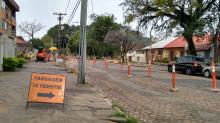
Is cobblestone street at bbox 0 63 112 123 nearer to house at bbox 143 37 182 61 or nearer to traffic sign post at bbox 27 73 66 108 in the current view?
traffic sign post at bbox 27 73 66 108

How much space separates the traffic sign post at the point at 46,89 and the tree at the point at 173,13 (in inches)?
1217

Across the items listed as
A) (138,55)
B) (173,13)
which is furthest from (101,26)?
(173,13)

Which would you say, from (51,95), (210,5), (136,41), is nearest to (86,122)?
(51,95)

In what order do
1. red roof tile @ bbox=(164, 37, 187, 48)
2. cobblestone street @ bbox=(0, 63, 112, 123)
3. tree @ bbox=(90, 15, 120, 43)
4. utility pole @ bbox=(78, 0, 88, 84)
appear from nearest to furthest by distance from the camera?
cobblestone street @ bbox=(0, 63, 112, 123) < utility pole @ bbox=(78, 0, 88, 84) < red roof tile @ bbox=(164, 37, 187, 48) < tree @ bbox=(90, 15, 120, 43)

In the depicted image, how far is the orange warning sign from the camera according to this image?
1040 cm

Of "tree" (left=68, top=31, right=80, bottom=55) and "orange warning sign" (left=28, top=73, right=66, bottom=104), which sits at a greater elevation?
"tree" (left=68, top=31, right=80, bottom=55)

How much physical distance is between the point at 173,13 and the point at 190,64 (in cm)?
1174

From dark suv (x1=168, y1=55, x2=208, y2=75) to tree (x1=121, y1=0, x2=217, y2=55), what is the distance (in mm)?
6755

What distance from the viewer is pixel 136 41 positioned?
82.2m

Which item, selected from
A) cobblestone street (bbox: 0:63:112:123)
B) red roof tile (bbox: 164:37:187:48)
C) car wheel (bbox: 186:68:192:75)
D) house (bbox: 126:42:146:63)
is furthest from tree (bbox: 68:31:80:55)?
cobblestone street (bbox: 0:63:112:123)

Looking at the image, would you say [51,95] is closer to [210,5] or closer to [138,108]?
[138,108]

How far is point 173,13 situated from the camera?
43.6 meters

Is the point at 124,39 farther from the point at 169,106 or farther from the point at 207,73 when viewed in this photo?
the point at 169,106

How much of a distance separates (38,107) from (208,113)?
4.64 meters
